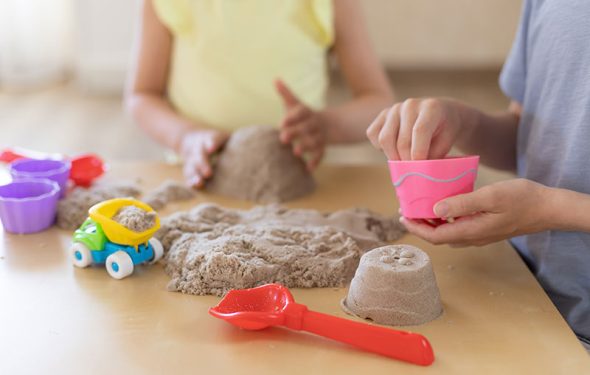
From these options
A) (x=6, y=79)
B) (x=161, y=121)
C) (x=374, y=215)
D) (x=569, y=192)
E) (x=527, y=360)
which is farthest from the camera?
(x=6, y=79)

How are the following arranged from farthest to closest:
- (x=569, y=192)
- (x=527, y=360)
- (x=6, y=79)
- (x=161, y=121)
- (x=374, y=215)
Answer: (x=6, y=79)
(x=161, y=121)
(x=374, y=215)
(x=569, y=192)
(x=527, y=360)

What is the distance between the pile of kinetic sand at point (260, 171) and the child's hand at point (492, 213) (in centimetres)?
27

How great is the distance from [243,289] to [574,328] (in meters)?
0.36

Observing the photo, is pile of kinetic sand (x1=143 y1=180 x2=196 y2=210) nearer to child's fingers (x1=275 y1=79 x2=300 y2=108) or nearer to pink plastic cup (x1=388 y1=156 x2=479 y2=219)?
child's fingers (x1=275 y1=79 x2=300 y2=108)

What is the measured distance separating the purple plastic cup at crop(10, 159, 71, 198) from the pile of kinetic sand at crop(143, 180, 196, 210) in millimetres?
103

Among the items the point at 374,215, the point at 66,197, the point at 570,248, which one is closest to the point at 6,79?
the point at 66,197

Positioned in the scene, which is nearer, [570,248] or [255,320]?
[255,320]

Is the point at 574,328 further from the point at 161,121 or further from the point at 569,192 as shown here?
the point at 161,121

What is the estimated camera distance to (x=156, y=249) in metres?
0.72

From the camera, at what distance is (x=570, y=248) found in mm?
762

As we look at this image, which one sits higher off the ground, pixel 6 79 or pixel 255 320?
pixel 255 320

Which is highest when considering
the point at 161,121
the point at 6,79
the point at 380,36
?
the point at 161,121

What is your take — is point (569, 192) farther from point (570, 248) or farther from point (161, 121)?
point (161, 121)

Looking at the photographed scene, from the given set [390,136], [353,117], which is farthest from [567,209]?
[353,117]
